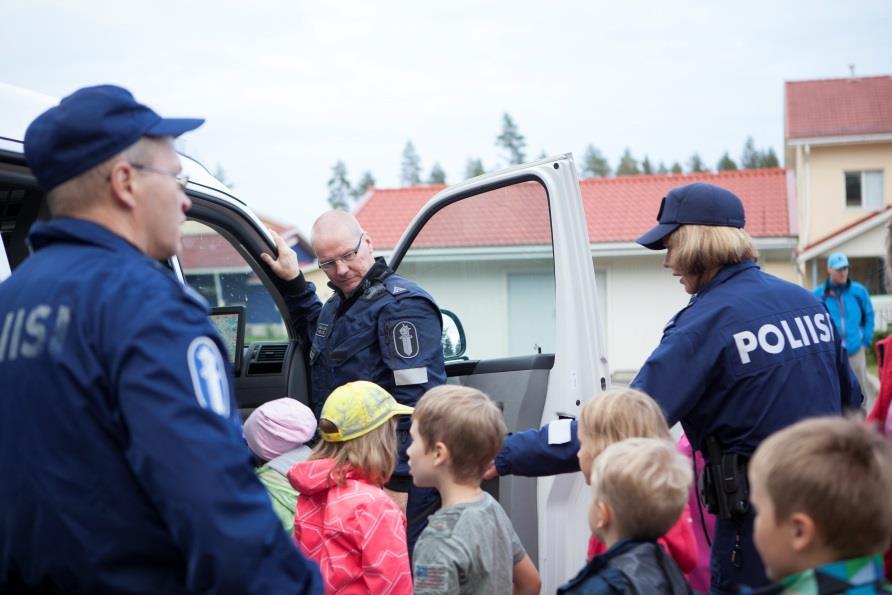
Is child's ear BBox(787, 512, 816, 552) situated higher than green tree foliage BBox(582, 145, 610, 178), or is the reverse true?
green tree foliage BBox(582, 145, 610, 178)

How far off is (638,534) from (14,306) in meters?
1.46

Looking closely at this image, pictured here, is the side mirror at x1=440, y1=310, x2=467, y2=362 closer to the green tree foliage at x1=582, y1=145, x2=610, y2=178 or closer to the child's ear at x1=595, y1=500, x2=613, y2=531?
the child's ear at x1=595, y1=500, x2=613, y2=531

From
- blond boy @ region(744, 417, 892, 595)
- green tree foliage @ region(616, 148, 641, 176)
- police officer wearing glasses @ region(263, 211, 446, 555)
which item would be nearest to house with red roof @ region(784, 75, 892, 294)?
police officer wearing glasses @ region(263, 211, 446, 555)

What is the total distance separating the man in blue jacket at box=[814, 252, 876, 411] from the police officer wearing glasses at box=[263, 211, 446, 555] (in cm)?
816

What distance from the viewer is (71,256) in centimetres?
175

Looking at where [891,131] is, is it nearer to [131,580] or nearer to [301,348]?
[301,348]

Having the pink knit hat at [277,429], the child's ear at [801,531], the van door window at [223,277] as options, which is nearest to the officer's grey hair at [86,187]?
the child's ear at [801,531]

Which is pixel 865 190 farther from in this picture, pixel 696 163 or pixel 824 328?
pixel 696 163

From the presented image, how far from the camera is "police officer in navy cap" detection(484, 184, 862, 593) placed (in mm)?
3014

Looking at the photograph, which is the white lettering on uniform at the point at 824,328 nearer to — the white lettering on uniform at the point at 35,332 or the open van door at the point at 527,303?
the open van door at the point at 527,303

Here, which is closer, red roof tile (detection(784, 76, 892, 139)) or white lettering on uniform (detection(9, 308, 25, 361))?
white lettering on uniform (detection(9, 308, 25, 361))

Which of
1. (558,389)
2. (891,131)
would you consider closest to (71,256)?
(558,389)

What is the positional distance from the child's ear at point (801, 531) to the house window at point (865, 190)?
2936 centimetres

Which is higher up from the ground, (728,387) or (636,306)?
(728,387)
